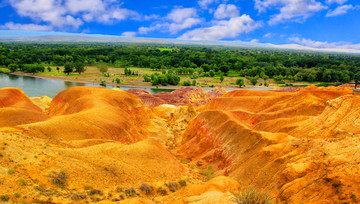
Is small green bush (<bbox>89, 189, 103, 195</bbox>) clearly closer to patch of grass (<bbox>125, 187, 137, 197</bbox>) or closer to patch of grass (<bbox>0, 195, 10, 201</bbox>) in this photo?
patch of grass (<bbox>125, 187, 137, 197</bbox>)

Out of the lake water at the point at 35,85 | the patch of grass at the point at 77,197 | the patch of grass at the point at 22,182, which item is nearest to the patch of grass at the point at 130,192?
the patch of grass at the point at 77,197

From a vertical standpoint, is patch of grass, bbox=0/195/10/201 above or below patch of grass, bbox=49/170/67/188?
above

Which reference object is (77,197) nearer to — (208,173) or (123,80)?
(208,173)

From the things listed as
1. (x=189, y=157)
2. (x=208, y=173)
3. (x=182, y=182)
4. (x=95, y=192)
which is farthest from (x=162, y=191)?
(x=189, y=157)

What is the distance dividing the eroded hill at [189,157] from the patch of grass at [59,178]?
0.17 feet

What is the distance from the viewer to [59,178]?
12.4 metres

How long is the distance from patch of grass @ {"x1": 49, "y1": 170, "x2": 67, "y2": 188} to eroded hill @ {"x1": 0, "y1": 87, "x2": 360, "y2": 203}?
5 cm

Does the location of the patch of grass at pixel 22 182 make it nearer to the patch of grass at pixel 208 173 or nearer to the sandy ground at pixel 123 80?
the patch of grass at pixel 208 173

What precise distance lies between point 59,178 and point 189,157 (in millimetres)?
17402

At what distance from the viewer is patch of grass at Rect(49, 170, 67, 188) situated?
12055 millimetres

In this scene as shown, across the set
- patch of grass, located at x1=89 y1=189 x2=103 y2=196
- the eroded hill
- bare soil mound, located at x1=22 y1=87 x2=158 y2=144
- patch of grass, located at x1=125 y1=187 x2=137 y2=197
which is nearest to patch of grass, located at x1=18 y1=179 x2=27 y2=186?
the eroded hill

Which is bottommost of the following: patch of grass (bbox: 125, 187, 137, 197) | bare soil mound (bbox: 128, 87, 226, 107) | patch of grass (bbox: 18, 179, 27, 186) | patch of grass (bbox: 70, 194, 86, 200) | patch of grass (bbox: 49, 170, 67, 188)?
bare soil mound (bbox: 128, 87, 226, 107)

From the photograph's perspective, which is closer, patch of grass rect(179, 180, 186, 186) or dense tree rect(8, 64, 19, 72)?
patch of grass rect(179, 180, 186, 186)

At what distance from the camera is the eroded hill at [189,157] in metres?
11.7
